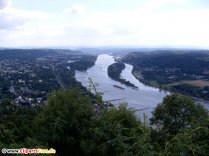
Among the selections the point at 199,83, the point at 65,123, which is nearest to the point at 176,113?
the point at 65,123

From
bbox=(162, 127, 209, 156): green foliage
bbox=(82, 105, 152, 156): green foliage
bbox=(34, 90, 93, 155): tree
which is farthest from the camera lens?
bbox=(34, 90, 93, 155): tree

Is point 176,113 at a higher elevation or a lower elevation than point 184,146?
lower

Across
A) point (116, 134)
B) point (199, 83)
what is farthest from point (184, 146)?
point (199, 83)

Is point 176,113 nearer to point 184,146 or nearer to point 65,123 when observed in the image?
point 65,123

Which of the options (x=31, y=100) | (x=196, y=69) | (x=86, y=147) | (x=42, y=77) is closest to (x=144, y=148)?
(x=86, y=147)

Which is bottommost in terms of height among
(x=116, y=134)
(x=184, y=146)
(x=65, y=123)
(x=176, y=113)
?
(x=176, y=113)

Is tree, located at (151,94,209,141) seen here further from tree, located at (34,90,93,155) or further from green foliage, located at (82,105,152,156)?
tree, located at (34,90,93,155)

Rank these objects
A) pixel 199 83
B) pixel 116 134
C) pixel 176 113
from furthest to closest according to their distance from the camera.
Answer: pixel 199 83 < pixel 176 113 < pixel 116 134

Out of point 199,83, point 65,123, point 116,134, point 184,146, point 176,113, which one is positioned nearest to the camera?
point 184,146

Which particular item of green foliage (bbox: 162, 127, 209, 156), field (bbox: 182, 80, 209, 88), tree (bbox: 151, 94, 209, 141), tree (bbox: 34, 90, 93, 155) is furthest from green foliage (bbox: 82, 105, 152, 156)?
field (bbox: 182, 80, 209, 88)

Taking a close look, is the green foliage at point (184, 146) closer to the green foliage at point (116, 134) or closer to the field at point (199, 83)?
the green foliage at point (116, 134)

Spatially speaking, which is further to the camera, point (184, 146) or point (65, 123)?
point (65, 123)
